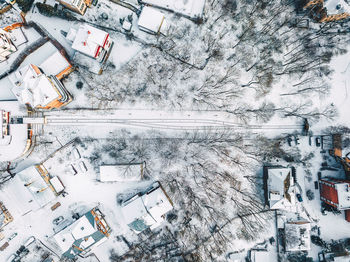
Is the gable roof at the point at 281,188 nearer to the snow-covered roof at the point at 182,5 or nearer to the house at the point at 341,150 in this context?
the house at the point at 341,150

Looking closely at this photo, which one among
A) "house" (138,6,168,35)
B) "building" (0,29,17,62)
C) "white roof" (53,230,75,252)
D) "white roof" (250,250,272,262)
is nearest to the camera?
"building" (0,29,17,62)

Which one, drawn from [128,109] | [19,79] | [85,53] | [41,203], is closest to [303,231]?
[128,109]

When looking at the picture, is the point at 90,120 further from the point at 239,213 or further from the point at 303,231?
the point at 303,231

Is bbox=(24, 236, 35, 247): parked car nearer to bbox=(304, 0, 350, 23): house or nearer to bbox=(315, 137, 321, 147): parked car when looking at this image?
bbox=(315, 137, 321, 147): parked car

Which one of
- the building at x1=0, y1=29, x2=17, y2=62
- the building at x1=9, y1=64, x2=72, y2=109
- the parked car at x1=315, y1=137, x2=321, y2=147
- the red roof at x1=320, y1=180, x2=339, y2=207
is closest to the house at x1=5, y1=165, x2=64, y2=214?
the building at x1=9, y1=64, x2=72, y2=109

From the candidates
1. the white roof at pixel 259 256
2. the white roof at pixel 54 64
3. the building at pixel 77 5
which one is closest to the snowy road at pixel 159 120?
the white roof at pixel 54 64
